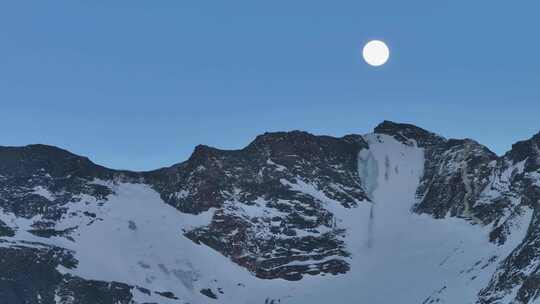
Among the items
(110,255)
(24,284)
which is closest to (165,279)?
(110,255)

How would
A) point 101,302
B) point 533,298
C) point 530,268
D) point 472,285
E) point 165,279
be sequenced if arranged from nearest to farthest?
point 533,298
point 530,268
point 472,285
point 101,302
point 165,279

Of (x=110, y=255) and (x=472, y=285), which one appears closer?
(x=472, y=285)

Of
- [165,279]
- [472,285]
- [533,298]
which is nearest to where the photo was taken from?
[533,298]

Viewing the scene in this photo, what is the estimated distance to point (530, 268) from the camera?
6088 inches

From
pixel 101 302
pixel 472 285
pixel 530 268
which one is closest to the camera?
pixel 530 268

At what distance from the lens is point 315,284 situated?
646 ft

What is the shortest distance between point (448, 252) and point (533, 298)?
4671 cm

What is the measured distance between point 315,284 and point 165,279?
2899cm

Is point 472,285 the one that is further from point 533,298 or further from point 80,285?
point 80,285

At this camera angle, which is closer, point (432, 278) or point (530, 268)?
point (530, 268)

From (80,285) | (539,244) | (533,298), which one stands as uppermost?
(80,285)

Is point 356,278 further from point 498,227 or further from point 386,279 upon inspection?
point 498,227

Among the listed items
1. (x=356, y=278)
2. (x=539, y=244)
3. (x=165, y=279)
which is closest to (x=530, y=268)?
(x=539, y=244)

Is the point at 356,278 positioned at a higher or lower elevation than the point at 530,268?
higher
